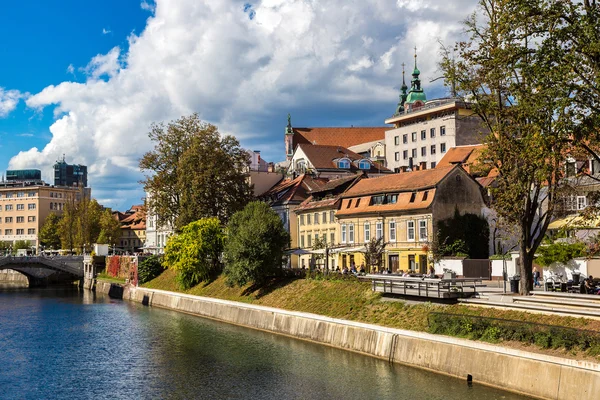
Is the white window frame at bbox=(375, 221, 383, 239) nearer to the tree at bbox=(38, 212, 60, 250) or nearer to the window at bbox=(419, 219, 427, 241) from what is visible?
the window at bbox=(419, 219, 427, 241)

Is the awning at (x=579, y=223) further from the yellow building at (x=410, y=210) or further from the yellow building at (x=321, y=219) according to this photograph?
the yellow building at (x=321, y=219)

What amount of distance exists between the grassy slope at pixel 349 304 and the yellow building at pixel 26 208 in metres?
108

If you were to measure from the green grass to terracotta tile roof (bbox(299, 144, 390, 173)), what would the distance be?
1543 inches

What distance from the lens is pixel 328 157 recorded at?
359 ft

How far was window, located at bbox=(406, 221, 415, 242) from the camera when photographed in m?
64.8

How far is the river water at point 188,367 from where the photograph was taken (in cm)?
3309

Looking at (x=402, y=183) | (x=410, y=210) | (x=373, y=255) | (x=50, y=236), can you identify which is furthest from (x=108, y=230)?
(x=373, y=255)

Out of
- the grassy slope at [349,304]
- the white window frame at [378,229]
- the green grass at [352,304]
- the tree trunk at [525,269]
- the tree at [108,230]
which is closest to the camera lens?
the green grass at [352,304]

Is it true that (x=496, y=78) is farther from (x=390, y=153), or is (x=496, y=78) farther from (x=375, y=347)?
(x=390, y=153)

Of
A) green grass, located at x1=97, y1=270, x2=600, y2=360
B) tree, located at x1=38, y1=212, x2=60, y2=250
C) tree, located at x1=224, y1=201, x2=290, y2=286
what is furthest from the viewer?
tree, located at x1=38, y1=212, x2=60, y2=250

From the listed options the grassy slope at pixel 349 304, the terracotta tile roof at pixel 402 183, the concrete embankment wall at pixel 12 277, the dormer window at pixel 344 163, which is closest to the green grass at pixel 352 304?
the grassy slope at pixel 349 304

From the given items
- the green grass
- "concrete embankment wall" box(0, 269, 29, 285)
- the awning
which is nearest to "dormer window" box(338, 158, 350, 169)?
the green grass

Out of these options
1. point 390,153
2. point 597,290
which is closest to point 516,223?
point 597,290

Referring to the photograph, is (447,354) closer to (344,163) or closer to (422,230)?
(422,230)
